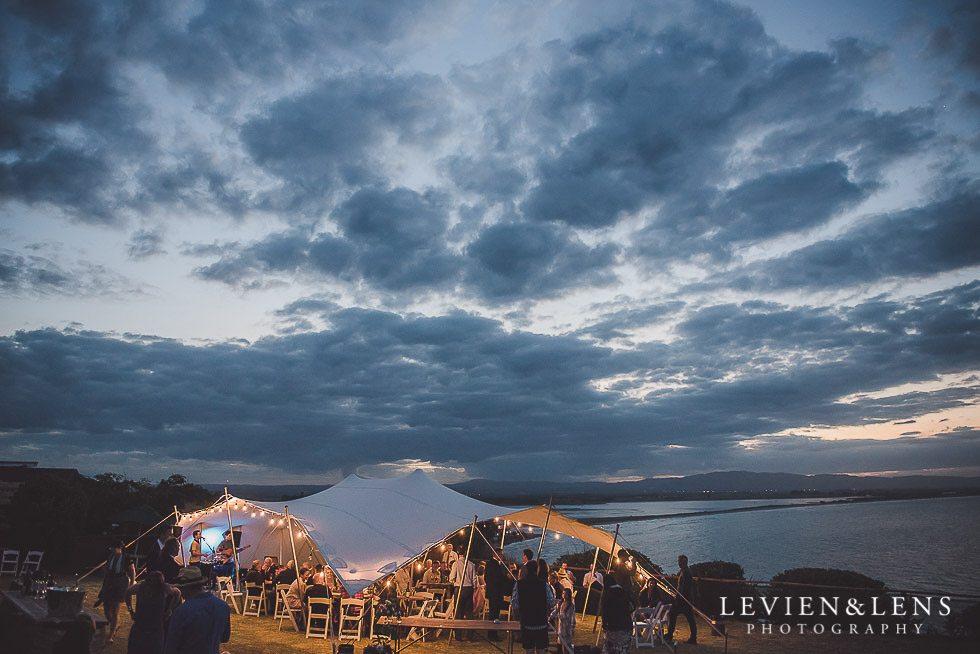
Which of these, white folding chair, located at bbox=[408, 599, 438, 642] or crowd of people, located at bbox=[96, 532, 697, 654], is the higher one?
crowd of people, located at bbox=[96, 532, 697, 654]

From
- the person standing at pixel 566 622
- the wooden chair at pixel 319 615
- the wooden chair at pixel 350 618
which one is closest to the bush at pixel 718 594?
the person standing at pixel 566 622

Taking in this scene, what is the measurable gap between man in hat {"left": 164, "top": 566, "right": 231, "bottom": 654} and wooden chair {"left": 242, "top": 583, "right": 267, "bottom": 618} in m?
8.89

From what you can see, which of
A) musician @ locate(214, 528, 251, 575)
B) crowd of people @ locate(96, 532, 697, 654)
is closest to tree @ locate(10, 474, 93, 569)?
musician @ locate(214, 528, 251, 575)

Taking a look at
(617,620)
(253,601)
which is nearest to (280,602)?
(253,601)

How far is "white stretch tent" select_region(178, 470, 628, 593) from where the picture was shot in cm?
1073

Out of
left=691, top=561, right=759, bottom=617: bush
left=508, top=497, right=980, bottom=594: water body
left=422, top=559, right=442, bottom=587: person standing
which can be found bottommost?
left=508, top=497, right=980, bottom=594: water body

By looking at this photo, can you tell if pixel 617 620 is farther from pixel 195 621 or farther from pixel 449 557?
Result: pixel 449 557

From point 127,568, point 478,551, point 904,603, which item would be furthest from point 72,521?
point 904,603

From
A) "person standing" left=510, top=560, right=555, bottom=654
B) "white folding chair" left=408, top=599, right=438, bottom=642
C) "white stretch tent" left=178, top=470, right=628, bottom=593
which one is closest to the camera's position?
"person standing" left=510, top=560, right=555, bottom=654

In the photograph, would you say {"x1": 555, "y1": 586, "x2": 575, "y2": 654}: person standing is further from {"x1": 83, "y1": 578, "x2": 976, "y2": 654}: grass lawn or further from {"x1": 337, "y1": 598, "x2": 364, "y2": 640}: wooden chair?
{"x1": 337, "y1": 598, "x2": 364, "y2": 640}: wooden chair

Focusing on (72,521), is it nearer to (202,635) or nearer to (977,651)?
(202,635)

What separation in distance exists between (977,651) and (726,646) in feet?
12.6

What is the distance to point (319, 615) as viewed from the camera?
10375 millimetres

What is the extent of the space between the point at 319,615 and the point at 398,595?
2.11 m
